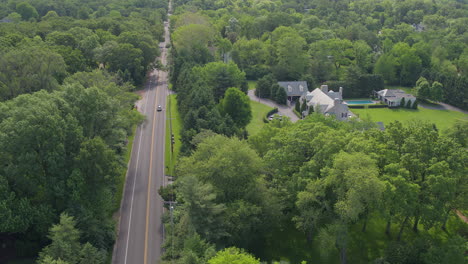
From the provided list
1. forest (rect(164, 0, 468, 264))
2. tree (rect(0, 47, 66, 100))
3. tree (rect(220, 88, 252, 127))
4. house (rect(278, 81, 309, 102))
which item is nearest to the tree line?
forest (rect(164, 0, 468, 264))

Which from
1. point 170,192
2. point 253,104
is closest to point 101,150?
point 170,192

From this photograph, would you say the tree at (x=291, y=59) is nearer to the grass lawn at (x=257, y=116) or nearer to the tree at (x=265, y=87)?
the tree at (x=265, y=87)

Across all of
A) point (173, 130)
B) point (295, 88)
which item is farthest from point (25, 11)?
point (295, 88)

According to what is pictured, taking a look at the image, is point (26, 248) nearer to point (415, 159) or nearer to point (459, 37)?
point (415, 159)

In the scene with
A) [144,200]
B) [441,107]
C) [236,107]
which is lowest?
[144,200]

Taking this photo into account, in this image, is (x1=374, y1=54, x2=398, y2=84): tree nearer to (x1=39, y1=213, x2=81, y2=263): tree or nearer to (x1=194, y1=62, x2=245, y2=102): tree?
(x1=194, y1=62, x2=245, y2=102): tree

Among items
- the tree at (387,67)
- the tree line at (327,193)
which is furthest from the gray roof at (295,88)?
the tree line at (327,193)

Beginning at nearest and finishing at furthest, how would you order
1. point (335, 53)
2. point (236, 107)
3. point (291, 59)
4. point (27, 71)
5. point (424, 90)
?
1. point (27, 71)
2. point (236, 107)
3. point (424, 90)
4. point (291, 59)
5. point (335, 53)

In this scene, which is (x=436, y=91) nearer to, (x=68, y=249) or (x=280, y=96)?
(x=280, y=96)
